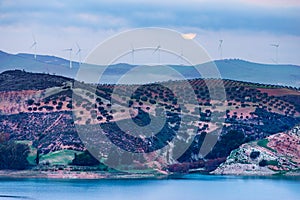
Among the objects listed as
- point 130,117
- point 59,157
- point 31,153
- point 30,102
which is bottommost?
point 59,157

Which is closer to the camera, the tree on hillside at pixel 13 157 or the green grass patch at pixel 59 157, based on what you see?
the tree on hillside at pixel 13 157

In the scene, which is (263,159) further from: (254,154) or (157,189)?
(157,189)

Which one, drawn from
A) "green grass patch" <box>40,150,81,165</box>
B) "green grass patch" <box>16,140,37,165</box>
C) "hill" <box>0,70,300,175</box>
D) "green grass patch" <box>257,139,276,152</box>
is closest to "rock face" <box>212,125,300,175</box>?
"green grass patch" <box>257,139,276,152</box>

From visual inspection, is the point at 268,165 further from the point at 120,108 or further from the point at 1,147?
the point at 1,147

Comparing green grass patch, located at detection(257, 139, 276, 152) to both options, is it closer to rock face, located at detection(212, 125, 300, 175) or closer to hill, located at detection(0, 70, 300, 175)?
rock face, located at detection(212, 125, 300, 175)

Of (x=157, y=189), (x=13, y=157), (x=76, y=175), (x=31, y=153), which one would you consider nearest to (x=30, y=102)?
(x=31, y=153)

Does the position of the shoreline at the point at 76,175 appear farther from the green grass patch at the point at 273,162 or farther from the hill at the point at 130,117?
the green grass patch at the point at 273,162

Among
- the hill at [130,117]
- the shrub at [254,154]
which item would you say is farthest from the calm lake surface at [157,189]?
the hill at [130,117]
